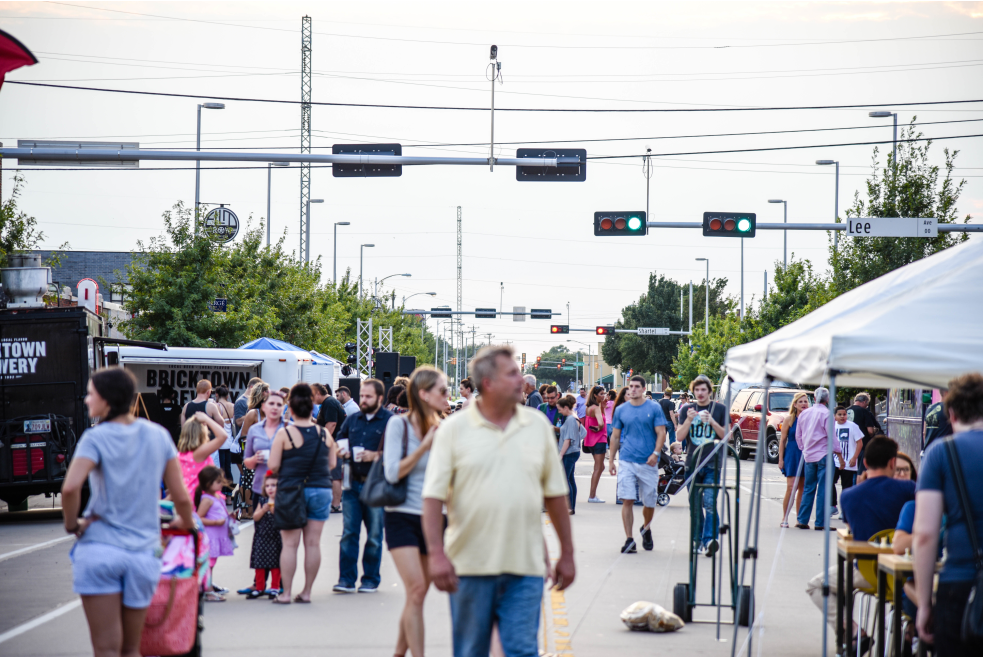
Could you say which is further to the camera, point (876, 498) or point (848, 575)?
point (876, 498)

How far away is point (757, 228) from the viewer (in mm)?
20156

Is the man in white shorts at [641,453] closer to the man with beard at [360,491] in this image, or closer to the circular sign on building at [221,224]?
the man with beard at [360,491]

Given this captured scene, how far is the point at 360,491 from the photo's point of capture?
9.30 meters

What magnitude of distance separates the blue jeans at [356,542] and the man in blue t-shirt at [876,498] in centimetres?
405

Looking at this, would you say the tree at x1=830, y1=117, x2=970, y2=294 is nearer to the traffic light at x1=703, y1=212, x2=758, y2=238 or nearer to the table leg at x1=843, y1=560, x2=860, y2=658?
the traffic light at x1=703, y1=212, x2=758, y2=238

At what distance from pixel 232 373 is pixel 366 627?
55.9 ft

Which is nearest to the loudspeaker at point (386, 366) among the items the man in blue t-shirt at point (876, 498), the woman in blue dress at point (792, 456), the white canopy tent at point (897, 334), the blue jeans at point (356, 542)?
the woman in blue dress at point (792, 456)

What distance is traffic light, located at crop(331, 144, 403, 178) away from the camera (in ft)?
53.1

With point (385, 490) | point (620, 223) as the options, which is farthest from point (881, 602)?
point (620, 223)

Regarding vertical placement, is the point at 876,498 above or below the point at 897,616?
above

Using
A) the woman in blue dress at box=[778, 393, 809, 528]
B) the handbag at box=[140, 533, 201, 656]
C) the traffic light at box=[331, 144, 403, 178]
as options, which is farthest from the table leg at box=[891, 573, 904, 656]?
the traffic light at box=[331, 144, 403, 178]

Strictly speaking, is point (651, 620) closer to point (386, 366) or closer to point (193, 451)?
point (193, 451)

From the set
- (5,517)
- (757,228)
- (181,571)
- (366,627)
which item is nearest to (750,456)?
(757,228)

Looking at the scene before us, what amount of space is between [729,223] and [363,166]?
754 centimetres
